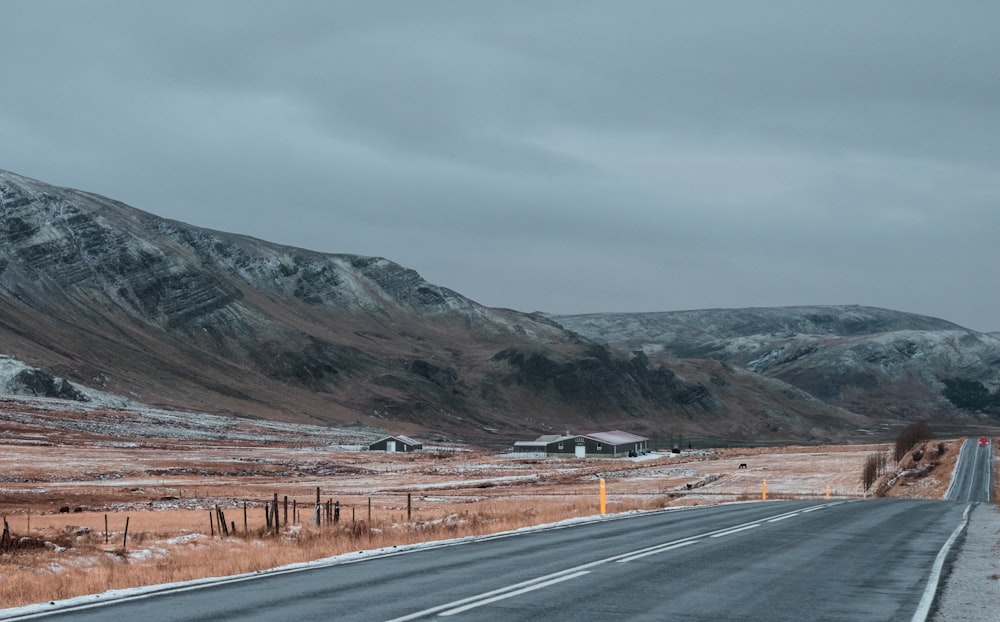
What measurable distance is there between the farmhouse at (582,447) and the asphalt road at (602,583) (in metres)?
132

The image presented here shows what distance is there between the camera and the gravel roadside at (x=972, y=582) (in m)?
13.8

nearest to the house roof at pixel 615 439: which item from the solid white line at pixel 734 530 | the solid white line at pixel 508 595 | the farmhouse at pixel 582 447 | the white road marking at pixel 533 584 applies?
the farmhouse at pixel 582 447

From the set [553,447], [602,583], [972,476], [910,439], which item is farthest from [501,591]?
[553,447]

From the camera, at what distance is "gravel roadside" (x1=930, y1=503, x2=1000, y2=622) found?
13758 mm

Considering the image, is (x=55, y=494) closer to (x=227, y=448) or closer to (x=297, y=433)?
(x=227, y=448)

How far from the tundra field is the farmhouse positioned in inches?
179

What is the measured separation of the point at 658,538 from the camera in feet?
78.9

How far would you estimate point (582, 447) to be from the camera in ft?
519

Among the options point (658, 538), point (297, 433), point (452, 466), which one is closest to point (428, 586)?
point (658, 538)

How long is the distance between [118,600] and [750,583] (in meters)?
9.37

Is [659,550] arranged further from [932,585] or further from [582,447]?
[582,447]

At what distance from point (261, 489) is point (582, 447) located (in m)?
82.5

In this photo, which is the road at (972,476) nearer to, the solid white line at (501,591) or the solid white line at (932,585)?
the solid white line at (932,585)

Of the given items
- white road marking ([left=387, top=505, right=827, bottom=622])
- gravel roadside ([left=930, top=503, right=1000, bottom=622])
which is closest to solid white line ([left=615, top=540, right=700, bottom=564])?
white road marking ([left=387, top=505, right=827, bottom=622])
